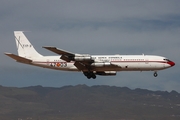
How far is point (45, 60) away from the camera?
105 m

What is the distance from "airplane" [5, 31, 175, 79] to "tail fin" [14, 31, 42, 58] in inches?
152

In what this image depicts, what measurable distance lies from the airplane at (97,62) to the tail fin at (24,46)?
12.7 ft

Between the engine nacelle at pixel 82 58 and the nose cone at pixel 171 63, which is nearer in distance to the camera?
the engine nacelle at pixel 82 58

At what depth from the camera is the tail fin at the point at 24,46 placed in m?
110

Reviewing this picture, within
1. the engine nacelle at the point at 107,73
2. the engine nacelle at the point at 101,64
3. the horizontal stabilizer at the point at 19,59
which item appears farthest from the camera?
the engine nacelle at the point at 107,73

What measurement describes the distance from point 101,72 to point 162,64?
14.9 meters

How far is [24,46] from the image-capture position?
365ft

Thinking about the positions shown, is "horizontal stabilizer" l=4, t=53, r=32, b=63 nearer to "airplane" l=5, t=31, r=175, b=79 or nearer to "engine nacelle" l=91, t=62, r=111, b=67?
"airplane" l=5, t=31, r=175, b=79

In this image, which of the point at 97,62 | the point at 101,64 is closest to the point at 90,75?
the point at 97,62

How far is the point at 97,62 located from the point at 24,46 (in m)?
22.1

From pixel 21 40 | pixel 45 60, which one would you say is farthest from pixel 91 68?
pixel 21 40

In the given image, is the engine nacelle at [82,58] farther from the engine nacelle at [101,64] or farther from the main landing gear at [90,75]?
the main landing gear at [90,75]

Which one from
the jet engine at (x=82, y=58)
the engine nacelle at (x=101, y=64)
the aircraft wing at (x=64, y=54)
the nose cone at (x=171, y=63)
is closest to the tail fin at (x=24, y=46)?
the aircraft wing at (x=64, y=54)

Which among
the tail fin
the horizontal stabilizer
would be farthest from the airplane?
the tail fin
